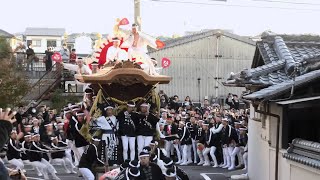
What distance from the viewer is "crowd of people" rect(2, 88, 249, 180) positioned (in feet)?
43.4

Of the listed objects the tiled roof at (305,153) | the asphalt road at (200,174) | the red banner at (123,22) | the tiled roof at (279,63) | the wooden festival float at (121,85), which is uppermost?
the red banner at (123,22)

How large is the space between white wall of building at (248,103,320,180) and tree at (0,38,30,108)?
1323 cm

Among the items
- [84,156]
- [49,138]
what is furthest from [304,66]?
[49,138]

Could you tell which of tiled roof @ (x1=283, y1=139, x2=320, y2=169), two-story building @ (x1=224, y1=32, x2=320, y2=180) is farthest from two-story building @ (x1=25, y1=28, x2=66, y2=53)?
tiled roof @ (x1=283, y1=139, x2=320, y2=169)

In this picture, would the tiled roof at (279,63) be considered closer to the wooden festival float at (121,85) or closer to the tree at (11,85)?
the wooden festival float at (121,85)

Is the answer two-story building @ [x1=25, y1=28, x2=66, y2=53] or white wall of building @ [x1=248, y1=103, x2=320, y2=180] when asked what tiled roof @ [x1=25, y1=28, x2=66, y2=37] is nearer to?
two-story building @ [x1=25, y1=28, x2=66, y2=53]

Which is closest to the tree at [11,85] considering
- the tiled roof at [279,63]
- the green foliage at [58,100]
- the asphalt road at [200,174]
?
the green foliage at [58,100]

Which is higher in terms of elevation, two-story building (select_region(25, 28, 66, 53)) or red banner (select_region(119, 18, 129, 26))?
two-story building (select_region(25, 28, 66, 53))

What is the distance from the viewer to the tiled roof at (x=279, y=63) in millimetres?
10797

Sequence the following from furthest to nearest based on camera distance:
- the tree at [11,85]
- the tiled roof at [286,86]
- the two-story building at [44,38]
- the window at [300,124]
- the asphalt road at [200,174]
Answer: the two-story building at [44,38] → the tree at [11,85] → the asphalt road at [200,174] → the window at [300,124] → the tiled roof at [286,86]

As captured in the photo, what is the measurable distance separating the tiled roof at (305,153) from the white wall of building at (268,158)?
0.41 ft

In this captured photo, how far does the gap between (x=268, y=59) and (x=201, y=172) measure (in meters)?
6.81

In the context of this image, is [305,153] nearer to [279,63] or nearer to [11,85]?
[279,63]

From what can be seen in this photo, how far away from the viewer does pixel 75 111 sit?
Result: 17625 millimetres
